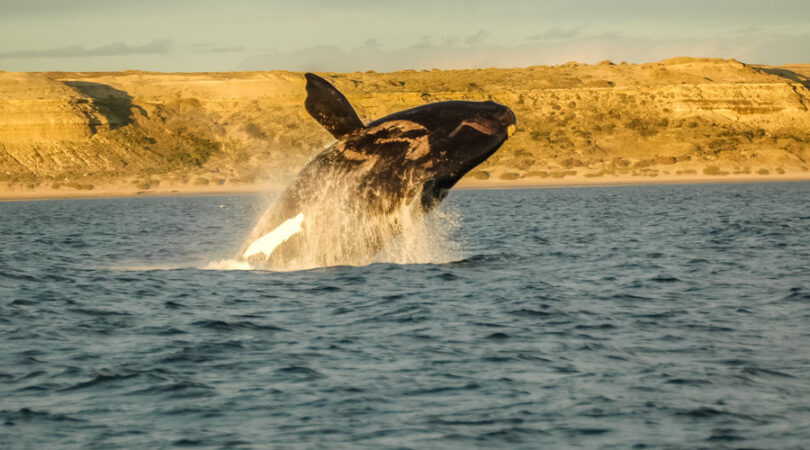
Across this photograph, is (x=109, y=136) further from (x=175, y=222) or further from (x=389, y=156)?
(x=389, y=156)

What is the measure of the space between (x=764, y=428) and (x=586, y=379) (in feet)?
7.66

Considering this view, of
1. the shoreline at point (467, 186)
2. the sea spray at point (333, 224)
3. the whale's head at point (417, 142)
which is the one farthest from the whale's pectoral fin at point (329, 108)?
the shoreline at point (467, 186)

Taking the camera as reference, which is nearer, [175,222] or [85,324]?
[85,324]

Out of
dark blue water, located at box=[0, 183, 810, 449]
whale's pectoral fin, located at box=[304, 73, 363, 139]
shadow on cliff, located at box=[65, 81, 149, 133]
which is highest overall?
shadow on cliff, located at box=[65, 81, 149, 133]

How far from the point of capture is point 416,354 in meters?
12.5

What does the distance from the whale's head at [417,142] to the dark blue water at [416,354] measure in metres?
2.11

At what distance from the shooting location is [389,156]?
15.4 meters

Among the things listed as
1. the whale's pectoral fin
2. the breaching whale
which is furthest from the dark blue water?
the whale's pectoral fin

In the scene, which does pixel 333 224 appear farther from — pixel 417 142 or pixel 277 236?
pixel 417 142

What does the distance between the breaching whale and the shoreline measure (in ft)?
218

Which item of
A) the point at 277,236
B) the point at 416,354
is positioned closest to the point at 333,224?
the point at 277,236

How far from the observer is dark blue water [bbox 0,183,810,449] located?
943 centimetres

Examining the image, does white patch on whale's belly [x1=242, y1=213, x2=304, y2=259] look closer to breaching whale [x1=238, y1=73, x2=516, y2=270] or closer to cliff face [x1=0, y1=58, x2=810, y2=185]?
breaching whale [x1=238, y1=73, x2=516, y2=270]

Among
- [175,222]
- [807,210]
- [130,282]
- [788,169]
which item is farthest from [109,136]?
[130,282]
